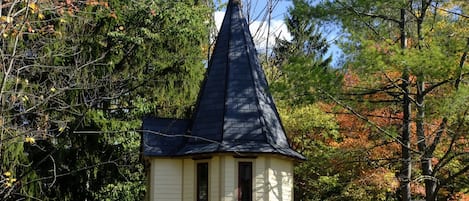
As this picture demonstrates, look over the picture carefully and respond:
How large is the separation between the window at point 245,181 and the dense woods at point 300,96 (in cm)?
206

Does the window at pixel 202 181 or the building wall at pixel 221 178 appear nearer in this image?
the building wall at pixel 221 178

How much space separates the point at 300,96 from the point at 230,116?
134 inches

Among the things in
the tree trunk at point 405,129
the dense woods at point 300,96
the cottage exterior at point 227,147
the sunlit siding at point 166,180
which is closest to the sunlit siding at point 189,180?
the cottage exterior at point 227,147

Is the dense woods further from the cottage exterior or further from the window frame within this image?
the window frame

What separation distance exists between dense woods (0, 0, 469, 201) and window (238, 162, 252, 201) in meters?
2.06

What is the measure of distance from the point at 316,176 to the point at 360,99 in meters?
8.99

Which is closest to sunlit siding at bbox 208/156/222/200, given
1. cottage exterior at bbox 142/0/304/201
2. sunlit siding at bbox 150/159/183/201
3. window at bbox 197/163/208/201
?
cottage exterior at bbox 142/0/304/201

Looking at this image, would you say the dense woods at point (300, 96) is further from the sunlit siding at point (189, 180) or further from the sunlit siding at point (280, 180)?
the sunlit siding at point (189, 180)

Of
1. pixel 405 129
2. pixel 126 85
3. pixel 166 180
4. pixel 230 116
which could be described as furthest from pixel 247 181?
pixel 126 85

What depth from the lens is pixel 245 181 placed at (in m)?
14.8

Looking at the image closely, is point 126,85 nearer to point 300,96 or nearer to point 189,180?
point 189,180

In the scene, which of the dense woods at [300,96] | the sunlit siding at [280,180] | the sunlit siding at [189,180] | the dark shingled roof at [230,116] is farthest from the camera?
the sunlit siding at [189,180]

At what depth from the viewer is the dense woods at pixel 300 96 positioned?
11.2 metres

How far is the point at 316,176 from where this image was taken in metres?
21.1
